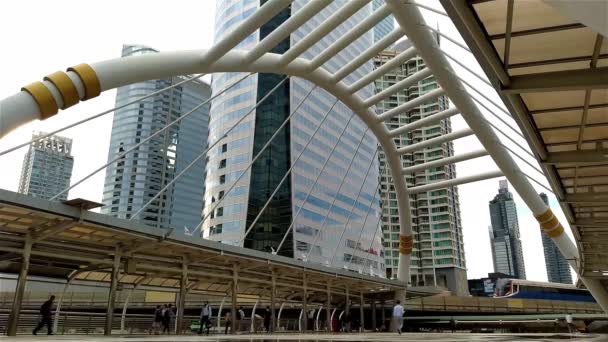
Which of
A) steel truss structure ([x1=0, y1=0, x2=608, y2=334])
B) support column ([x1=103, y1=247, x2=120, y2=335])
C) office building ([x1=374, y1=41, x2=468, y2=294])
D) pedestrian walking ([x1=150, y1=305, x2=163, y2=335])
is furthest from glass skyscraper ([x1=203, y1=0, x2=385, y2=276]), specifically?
support column ([x1=103, y1=247, x2=120, y2=335])

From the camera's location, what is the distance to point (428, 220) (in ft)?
336

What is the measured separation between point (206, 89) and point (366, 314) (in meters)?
90.8

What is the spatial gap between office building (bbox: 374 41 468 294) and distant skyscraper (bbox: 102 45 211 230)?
4532cm

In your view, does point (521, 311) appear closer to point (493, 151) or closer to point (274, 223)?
point (274, 223)

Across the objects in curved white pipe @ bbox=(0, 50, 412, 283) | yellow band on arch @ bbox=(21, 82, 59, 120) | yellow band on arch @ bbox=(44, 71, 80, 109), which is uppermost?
curved white pipe @ bbox=(0, 50, 412, 283)

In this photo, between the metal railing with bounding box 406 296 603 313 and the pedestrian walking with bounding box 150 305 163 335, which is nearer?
the pedestrian walking with bounding box 150 305 163 335

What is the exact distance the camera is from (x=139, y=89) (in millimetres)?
119500

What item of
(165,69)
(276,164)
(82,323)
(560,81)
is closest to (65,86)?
(165,69)

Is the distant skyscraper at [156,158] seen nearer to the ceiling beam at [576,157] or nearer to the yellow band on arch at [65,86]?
the yellow band on arch at [65,86]

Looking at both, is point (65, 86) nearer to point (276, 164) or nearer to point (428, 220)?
point (276, 164)

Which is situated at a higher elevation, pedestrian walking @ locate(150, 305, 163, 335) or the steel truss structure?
the steel truss structure

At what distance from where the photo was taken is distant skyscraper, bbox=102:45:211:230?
367 ft

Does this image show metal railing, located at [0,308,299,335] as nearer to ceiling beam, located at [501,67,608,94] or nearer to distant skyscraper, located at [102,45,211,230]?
ceiling beam, located at [501,67,608,94]

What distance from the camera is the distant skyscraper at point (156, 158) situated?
367 feet
